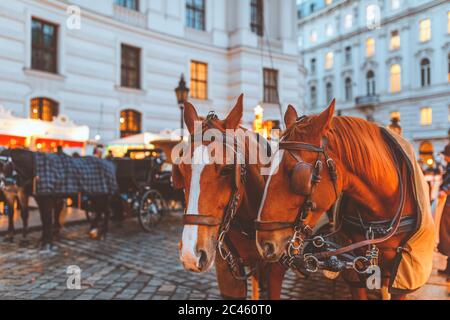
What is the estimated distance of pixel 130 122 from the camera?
18031mm

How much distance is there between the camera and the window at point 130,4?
59.2 ft

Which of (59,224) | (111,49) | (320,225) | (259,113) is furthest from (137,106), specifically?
(320,225)

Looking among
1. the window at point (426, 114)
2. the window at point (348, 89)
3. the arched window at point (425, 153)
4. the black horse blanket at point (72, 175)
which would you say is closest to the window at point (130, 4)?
the black horse blanket at point (72, 175)

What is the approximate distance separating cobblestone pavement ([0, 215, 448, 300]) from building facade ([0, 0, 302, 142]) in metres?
6.64

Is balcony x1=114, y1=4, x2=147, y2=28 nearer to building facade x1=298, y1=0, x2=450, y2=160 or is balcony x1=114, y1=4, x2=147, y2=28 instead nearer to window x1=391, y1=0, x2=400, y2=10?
building facade x1=298, y1=0, x2=450, y2=160

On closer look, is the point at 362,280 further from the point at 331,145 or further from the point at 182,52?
the point at 182,52

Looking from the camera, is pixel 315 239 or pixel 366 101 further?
pixel 366 101

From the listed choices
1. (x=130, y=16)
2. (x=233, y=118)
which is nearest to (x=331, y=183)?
(x=233, y=118)

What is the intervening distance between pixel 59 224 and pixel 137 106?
9.41 metres

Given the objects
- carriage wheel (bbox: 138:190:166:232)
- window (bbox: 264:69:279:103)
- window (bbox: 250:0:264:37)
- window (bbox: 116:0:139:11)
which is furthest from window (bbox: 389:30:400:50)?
window (bbox: 250:0:264:37)

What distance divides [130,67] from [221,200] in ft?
55.4

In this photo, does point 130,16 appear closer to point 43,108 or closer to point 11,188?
point 43,108

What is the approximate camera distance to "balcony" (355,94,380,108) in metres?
34.2

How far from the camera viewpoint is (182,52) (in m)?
19.5
